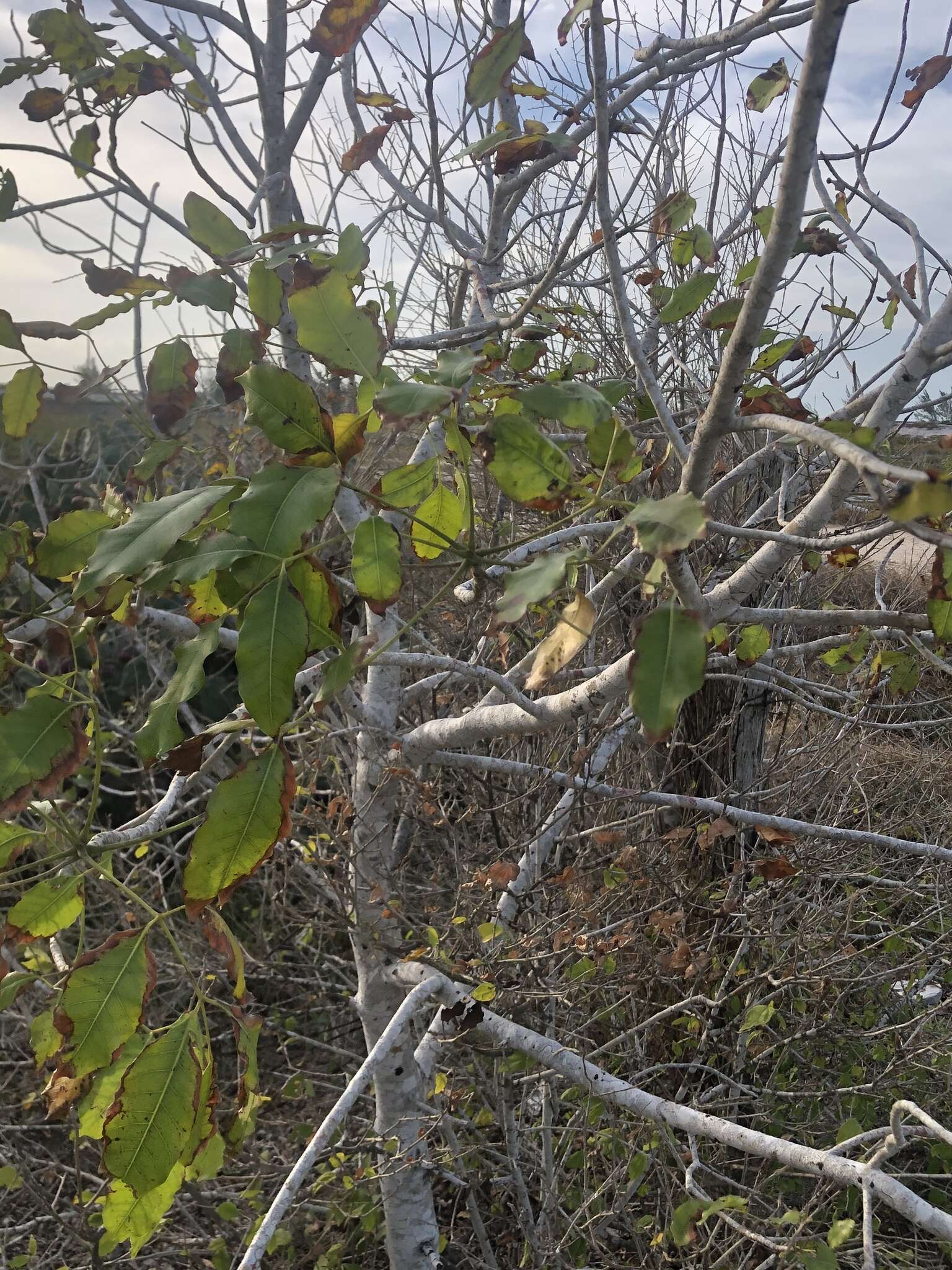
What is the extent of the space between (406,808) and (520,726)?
160 centimetres

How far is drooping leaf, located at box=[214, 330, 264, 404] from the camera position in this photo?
1101 mm

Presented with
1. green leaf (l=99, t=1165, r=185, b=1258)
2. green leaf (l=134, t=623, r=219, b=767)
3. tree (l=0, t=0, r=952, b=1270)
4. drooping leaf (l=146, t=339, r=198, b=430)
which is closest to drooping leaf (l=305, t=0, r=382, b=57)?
tree (l=0, t=0, r=952, b=1270)

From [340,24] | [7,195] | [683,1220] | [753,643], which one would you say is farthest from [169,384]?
[683,1220]

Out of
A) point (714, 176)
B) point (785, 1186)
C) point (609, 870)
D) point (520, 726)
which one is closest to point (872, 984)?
point (785, 1186)

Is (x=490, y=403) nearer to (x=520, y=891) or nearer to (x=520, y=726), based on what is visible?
(x=520, y=726)

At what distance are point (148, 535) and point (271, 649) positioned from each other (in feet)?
0.46

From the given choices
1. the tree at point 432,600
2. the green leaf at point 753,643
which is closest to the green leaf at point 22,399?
the tree at point 432,600

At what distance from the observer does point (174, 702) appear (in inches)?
31.7

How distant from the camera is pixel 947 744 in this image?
615 centimetres

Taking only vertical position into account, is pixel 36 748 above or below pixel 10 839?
above

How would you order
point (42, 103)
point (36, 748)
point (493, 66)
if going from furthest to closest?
point (42, 103)
point (493, 66)
point (36, 748)

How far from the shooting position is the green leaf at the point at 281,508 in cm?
64

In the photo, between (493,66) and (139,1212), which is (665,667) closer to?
(139,1212)

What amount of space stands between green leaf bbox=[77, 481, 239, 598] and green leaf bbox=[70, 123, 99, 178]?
1.24 meters
